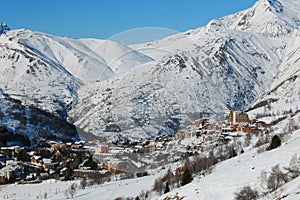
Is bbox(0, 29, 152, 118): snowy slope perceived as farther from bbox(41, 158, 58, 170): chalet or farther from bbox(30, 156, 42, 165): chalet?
bbox(41, 158, 58, 170): chalet

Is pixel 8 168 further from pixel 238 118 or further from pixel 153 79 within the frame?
pixel 153 79

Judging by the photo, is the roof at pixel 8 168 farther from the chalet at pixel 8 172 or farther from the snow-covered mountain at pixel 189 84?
the snow-covered mountain at pixel 189 84

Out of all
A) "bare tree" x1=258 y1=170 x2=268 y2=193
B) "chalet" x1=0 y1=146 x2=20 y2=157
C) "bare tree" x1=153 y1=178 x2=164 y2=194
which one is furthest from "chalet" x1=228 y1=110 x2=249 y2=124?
"bare tree" x1=258 y1=170 x2=268 y2=193

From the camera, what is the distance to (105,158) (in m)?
41.7

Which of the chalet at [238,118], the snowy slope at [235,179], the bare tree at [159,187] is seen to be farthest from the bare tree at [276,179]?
the chalet at [238,118]

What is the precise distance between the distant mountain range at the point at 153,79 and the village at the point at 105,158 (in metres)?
20.7

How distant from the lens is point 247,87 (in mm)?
127625

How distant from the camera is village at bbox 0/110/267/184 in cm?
3816

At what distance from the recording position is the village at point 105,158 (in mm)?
38156

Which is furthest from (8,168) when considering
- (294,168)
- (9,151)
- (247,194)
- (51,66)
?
(51,66)

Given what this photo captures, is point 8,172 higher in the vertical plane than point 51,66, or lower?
lower

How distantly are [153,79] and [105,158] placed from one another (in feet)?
231

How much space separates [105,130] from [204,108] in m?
20.4

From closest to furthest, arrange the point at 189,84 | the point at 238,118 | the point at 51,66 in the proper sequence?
the point at 238,118 → the point at 189,84 → the point at 51,66
